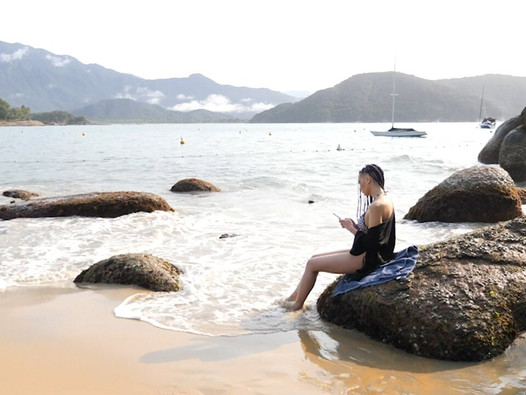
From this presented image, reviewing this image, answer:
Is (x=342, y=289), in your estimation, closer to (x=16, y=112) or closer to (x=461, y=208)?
(x=461, y=208)

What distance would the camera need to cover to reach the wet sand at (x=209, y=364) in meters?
4.46

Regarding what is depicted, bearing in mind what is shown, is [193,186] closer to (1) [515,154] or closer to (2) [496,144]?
(1) [515,154]

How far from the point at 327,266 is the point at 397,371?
5.45 ft

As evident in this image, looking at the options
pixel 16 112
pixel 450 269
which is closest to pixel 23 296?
pixel 450 269

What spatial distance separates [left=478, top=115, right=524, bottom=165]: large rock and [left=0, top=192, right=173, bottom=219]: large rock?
20404 mm

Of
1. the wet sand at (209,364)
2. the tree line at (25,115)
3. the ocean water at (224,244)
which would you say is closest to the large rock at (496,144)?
the ocean water at (224,244)

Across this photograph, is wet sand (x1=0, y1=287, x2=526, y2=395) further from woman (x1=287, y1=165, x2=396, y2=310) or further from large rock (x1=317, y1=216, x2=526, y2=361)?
woman (x1=287, y1=165, x2=396, y2=310)

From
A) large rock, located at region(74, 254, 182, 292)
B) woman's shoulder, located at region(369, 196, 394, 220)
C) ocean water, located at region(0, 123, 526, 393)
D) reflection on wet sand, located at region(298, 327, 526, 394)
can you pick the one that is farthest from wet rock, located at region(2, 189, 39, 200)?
reflection on wet sand, located at region(298, 327, 526, 394)

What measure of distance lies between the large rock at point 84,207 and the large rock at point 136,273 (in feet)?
17.9

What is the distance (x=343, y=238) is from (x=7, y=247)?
21.6ft

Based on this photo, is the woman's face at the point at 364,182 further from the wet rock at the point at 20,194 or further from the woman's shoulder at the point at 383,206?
the wet rock at the point at 20,194

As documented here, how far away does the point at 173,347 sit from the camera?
5320mm

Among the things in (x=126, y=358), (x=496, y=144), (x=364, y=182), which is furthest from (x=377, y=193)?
(x=496, y=144)

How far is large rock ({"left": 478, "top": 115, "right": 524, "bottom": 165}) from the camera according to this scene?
26578mm
